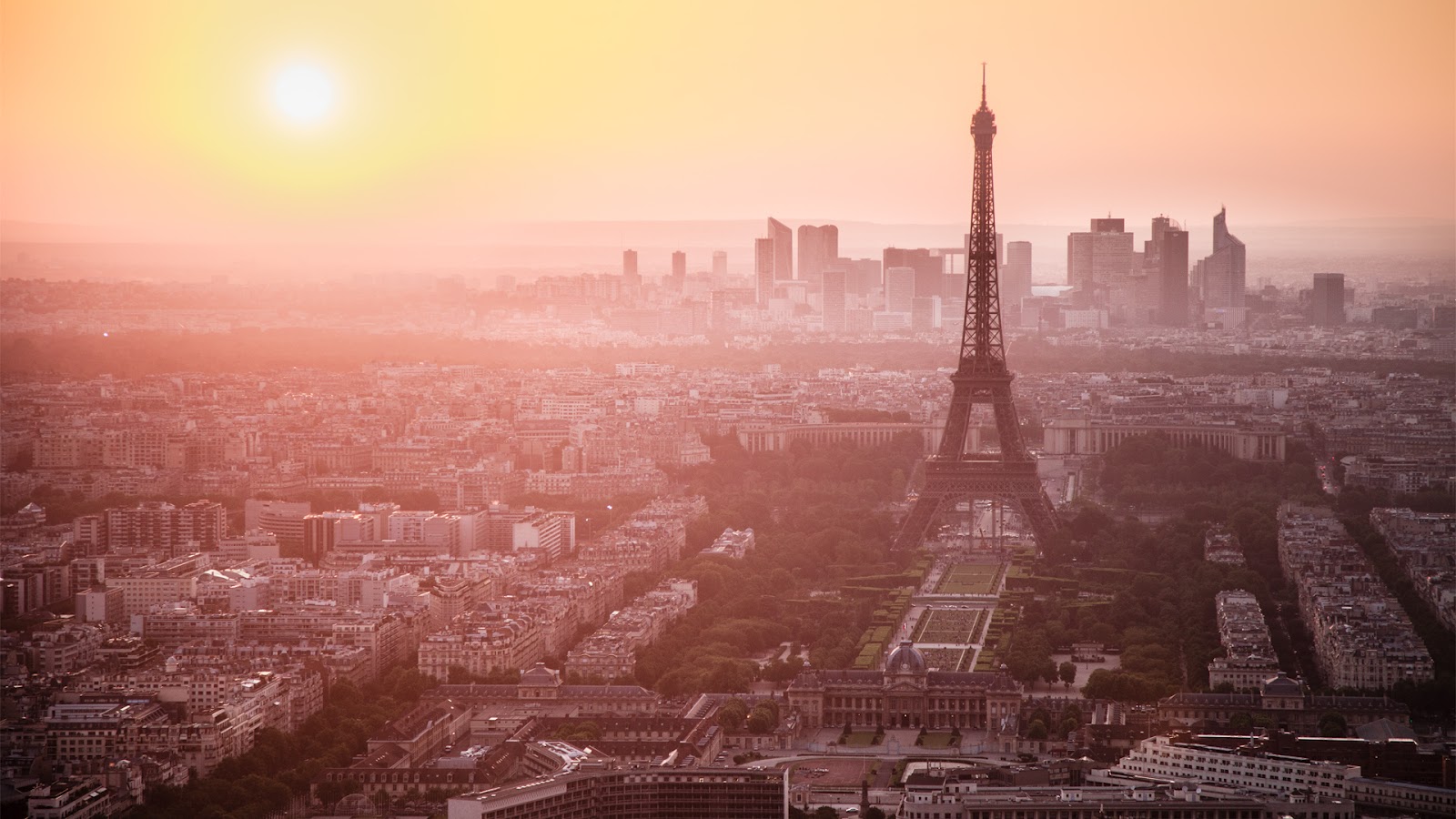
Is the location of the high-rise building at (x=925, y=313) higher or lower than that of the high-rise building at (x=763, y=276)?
lower

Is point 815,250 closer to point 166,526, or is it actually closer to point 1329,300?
point 1329,300

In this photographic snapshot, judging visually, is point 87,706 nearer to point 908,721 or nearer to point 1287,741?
point 908,721

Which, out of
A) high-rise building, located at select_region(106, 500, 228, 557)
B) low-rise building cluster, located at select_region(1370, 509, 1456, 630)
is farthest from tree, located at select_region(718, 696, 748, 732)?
high-rise building, located at select_region(106, 500, 228, 557)

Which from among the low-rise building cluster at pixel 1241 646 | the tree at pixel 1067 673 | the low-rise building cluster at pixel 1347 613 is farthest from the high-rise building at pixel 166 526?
the low-rise building cluster at pixel 1347 613

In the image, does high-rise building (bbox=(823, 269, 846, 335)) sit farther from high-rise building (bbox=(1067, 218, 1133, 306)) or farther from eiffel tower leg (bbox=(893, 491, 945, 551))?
eiffel tower leg (bbox=(893, 491, 945, 551))

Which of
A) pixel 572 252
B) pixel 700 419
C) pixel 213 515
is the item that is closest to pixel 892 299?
pixel 572 252

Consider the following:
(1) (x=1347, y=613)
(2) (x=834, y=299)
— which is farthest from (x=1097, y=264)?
(1) (x=1347, y=613)

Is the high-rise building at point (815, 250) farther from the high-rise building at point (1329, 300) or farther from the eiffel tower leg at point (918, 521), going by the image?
the eiffel tower leg at point (918, 521)
